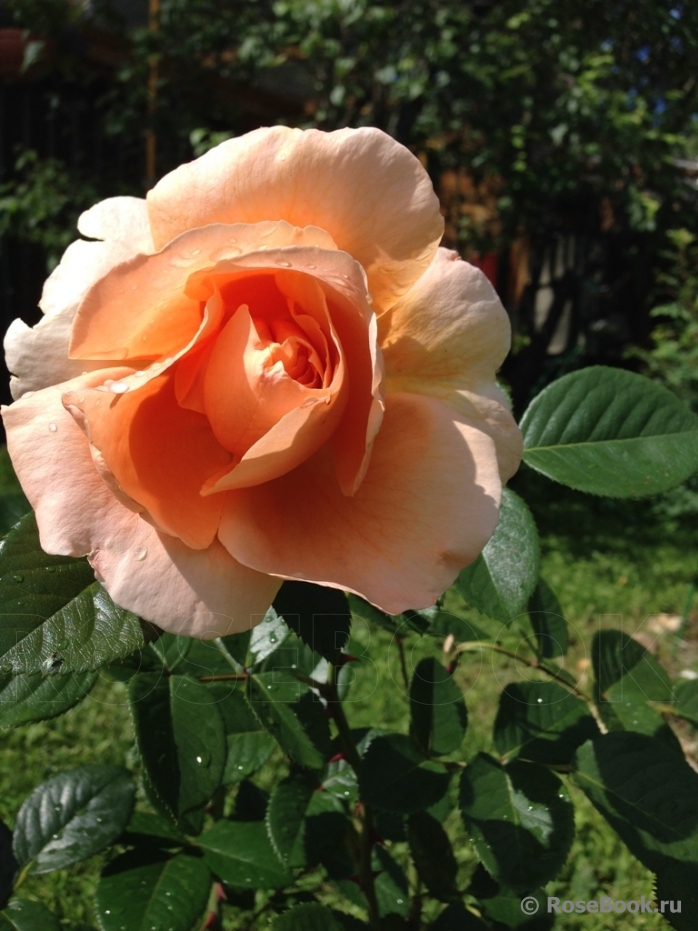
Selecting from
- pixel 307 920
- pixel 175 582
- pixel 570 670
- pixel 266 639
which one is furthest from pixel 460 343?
pixel 570 670

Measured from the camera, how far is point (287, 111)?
15.4ft

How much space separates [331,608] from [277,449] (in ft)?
0.55

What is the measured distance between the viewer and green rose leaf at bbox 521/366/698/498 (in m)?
0.82

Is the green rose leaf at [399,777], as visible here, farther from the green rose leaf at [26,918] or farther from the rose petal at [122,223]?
the rose petal at [122,223]

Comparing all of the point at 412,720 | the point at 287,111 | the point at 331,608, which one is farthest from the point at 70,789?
the point at 287,111

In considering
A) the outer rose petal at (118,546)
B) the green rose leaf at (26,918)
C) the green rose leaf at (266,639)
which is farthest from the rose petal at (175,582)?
the green rose leaf at (26,918)

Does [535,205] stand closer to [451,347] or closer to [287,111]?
[287,111]

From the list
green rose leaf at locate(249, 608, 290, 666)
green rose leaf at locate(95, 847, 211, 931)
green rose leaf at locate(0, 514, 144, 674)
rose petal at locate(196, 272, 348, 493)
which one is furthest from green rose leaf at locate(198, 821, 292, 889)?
rose petal at locate(196, 272, 348, 493)

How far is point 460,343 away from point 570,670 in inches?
99.5

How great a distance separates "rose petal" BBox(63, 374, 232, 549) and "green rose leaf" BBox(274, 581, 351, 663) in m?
0.09

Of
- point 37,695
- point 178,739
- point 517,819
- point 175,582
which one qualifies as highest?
point 175,582

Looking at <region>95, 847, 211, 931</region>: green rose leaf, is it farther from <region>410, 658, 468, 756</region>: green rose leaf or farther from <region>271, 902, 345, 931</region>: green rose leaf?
<region>410, 658, 468, 756</region>: green rose leaf

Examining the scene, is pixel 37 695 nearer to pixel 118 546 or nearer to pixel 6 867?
pixel 118 546

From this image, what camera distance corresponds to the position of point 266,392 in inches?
19.8
